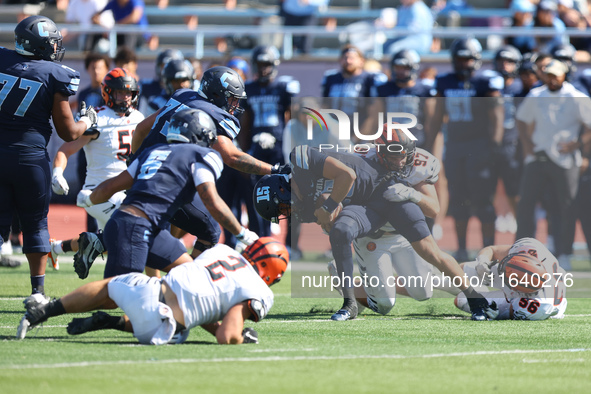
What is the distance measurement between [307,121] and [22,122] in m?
2.13

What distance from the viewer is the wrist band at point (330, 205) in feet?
24.2

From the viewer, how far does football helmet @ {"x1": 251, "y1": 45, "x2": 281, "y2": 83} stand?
11.5m

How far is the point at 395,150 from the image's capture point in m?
7.32

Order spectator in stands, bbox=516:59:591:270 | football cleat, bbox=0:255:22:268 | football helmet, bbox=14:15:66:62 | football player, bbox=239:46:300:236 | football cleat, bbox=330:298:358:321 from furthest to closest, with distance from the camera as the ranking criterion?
football player, bbox=239:46:300:236 < football cleat, bbox=0:255:22:268 < spectator in stands, bbox=516:59:591:270 < football cleat, bbox=330:298:358:321 < football helmet, bbox=14:15:66:62

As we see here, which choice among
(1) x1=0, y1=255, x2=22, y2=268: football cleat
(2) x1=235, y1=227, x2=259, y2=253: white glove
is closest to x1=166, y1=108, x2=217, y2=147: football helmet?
(2) x1=235, y1=227, x2=259, y2=253: white glove

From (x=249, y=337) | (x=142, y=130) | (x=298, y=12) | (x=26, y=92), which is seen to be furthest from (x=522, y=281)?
(x=298, y=12)

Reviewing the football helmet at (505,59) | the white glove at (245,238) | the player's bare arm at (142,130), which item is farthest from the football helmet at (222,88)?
the football helmet at (505,59)

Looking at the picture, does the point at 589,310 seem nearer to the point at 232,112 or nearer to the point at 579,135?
the point at 579,135

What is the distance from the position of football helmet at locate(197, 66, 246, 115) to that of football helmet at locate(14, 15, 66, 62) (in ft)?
3.77

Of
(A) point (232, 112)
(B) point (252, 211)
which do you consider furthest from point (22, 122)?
(B) point (252, 211)

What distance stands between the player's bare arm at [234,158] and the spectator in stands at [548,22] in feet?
24.4

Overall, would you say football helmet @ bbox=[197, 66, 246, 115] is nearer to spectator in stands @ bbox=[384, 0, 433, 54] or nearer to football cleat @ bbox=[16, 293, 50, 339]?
football cleat @ bbox=[16, 293, 50, 339]

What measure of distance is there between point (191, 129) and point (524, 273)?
296 centimetres

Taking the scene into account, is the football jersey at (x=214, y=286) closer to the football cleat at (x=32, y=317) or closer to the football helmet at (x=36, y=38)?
the football cleat at (x=32, y=317)
